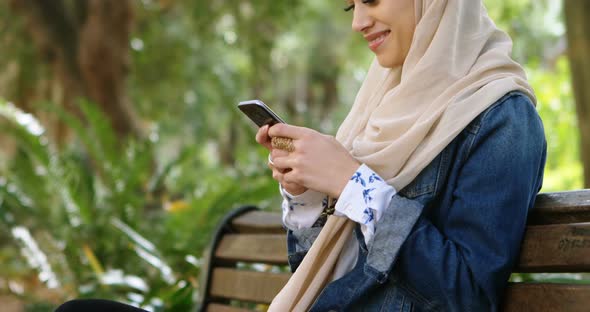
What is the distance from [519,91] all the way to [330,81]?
47.1ft

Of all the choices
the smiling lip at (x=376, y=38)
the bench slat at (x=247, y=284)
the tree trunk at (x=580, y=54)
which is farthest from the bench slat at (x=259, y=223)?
the tree trunk at (x=580, y=54)

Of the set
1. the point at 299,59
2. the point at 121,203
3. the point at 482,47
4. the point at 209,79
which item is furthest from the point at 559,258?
the point at 299,59

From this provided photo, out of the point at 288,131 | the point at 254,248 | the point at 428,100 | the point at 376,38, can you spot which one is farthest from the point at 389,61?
the point at 254,248

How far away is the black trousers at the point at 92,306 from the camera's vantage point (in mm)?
1719

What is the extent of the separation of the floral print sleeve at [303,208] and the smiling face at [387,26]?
329mm

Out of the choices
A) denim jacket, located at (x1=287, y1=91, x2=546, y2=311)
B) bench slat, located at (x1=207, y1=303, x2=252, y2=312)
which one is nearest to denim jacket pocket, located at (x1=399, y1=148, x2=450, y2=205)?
Result: denim jacket, located at (x1=287, y1=91, x2=546, y2=311)

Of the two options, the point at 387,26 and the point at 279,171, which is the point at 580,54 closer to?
the point at 387,26

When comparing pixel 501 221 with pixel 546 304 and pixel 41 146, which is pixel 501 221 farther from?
pixel 41 146

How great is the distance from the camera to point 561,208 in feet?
4.77

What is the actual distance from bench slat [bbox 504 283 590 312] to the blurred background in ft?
3.13

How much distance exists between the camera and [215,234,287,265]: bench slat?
2.16 m

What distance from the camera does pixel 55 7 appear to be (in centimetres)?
745

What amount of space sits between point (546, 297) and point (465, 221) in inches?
8.5

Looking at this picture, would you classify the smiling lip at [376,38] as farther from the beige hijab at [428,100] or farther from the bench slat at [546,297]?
the bench slat at [546,297]
